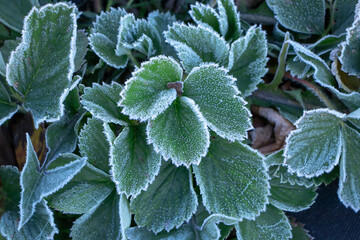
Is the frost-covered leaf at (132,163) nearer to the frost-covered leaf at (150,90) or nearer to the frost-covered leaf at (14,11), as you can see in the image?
the frost-covered leaf at (150,90)

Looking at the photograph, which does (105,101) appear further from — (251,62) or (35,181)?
(251,62)

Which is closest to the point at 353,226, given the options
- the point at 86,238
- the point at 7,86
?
the point at 86,238

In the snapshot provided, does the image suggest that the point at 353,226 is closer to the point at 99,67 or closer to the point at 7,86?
the point at 99,67

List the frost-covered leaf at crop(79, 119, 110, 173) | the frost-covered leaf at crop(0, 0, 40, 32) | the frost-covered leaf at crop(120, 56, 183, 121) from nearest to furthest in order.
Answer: the frost-covered leaf at crop(120, 56, 183, 121) → the frost-covered leaf at crop(79, 119, 110, 173) → the frost-covered leaf at crop(0, 0, 40, 32)

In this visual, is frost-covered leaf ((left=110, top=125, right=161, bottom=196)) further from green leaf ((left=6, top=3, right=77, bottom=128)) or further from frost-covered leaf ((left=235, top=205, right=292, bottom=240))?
frost-covered leaf ((left=235, top=205, right=292, bottom=240))

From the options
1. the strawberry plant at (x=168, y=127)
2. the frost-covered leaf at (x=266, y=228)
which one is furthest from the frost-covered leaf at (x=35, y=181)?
the frost-covered leaf at (x=266, y=228)

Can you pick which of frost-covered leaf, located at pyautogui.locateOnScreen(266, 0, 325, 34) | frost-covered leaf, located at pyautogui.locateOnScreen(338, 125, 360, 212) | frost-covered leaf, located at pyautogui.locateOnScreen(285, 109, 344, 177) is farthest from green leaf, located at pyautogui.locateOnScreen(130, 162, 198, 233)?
frost-covered leaf, located at pyautogui.locateOnScreen(266, 0, 325, 34)

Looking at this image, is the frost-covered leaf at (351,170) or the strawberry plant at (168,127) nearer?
the strawberry plant at (168,127)
